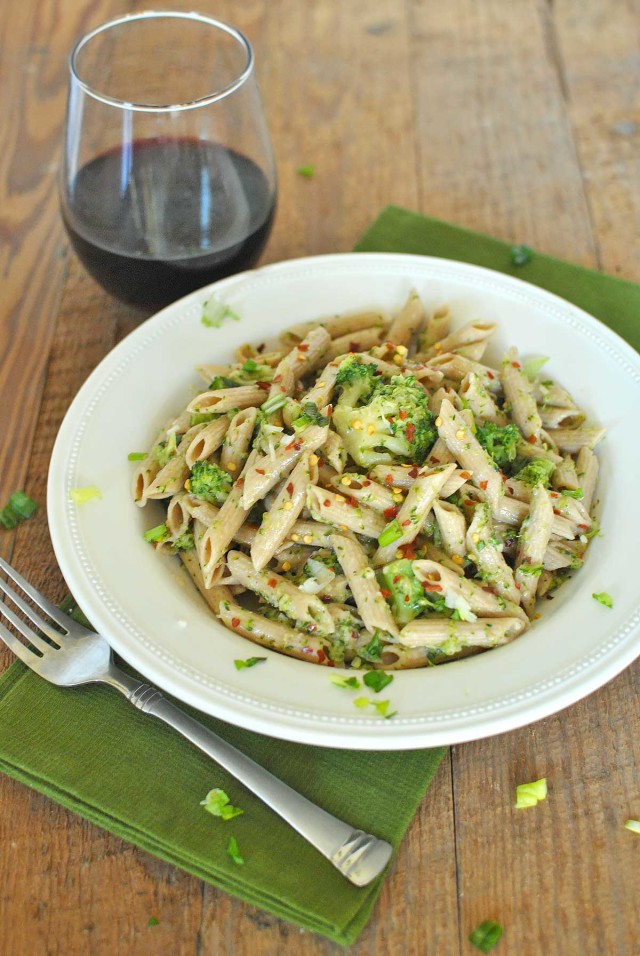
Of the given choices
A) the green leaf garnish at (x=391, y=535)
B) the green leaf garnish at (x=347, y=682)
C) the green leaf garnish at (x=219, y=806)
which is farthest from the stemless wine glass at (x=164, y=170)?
the green leaf garnish at (x=219, y=806)

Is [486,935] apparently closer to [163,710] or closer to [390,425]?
[163,710]

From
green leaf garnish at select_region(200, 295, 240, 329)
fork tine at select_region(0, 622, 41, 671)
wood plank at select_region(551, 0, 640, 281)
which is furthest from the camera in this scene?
wood plank at select_region(551, 0, 640, 281)

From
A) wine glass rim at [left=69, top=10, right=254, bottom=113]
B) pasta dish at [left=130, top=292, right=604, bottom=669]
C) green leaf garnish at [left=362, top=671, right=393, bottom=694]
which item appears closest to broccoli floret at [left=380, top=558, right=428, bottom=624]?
pasta dish at [left=130, top=292, right=604, bottom=669]

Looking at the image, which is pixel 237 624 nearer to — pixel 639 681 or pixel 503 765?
pixel 503 765

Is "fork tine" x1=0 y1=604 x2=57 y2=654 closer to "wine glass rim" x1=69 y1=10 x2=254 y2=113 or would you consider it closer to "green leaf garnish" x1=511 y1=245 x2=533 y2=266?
"wine glass rim" x1=69 y1=10 x2=254 y2=113

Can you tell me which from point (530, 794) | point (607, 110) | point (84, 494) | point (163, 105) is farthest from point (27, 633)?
point (607, 110)

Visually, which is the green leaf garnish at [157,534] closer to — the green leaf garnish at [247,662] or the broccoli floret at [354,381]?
the green leaf garnish at [247,662]
